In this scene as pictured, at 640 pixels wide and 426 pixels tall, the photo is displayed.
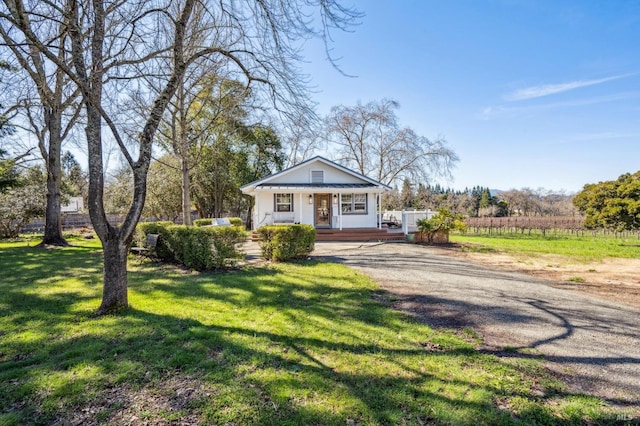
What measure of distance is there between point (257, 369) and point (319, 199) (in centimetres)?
1589

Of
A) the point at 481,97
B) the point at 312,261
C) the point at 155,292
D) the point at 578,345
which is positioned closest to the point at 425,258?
the point at 312,261

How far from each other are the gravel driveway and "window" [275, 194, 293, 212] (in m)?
10.7

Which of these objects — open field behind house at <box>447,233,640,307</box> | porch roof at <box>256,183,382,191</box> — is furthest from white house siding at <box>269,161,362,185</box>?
open field behind house at <box>447,233,640,307</box>

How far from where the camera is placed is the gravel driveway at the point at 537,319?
122 inches

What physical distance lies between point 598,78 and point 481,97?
211 inches

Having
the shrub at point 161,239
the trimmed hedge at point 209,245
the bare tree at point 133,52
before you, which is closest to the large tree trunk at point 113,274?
the bare tree at point 133,52

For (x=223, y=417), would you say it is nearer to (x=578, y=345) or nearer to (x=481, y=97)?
(x=578, y=345)

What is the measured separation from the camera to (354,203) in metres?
18.8

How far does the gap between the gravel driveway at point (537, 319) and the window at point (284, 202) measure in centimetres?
1068

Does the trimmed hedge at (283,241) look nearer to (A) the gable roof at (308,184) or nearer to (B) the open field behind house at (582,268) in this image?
(B) the open field behind house at (582,268)

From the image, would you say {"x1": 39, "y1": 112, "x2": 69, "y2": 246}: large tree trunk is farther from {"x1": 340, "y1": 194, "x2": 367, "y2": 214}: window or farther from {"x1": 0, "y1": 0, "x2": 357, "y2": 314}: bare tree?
{"x1": 340, "y1": 194, "x2": 367, "y2": 214}: window

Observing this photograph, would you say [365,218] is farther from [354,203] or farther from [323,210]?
[323,210]

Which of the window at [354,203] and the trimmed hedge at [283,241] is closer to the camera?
the trimmed hedge at [283,241]

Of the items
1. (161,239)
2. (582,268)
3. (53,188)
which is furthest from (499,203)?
(53,188)
